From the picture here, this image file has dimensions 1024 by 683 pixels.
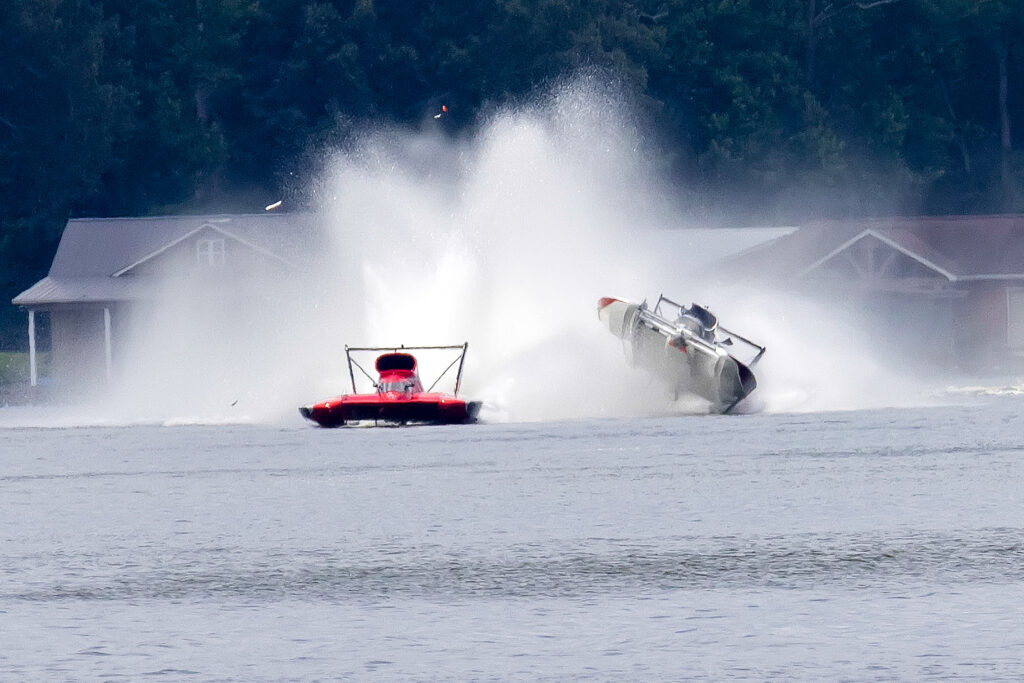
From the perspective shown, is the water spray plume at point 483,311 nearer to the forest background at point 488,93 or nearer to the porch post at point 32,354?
the porch post at point 32,354

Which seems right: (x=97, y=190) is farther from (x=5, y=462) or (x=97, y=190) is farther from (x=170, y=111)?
(x=5, y=462)

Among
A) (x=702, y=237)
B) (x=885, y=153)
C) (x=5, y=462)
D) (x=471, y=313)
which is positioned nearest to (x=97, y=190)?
(x=702, y=237)

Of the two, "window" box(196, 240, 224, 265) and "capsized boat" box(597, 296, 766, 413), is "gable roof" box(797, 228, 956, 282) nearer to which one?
"window" box(196, 240, 224, 265)

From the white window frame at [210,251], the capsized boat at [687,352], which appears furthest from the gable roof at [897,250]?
the capsized boat at [687,352]

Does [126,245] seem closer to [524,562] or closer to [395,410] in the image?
[395,410]

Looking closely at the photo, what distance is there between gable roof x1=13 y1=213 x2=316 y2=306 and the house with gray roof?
0.03 m

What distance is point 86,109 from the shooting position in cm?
8612

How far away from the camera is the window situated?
2739 inches

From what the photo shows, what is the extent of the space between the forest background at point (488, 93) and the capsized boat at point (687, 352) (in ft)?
155

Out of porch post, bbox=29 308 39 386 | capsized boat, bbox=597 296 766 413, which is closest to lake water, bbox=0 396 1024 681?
capsized boat, bbox=597 296 766 413

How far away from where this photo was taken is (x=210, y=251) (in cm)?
6975

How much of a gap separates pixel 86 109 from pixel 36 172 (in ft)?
10.7

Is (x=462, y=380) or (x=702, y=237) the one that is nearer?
(x=462, y=380)

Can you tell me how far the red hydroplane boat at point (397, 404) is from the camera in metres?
37.9
